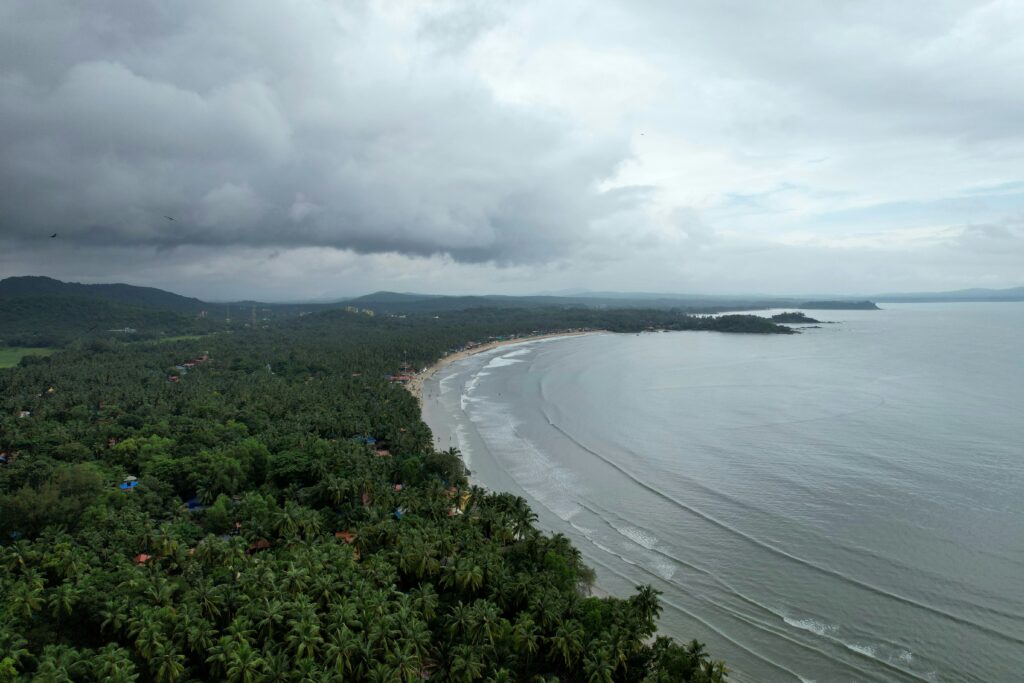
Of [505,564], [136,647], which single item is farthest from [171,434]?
Result: [505,564]

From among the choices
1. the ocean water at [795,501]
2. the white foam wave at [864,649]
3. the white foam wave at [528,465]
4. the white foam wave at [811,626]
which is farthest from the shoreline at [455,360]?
the white foam wave at [864,649]

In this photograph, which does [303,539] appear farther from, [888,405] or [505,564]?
[888,405]

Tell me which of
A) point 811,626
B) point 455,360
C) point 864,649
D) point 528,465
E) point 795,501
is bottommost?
point 864,649

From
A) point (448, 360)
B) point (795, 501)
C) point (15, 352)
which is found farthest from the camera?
point (448, 360)

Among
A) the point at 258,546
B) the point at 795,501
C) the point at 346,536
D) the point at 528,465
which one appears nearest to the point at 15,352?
the point at 528,465

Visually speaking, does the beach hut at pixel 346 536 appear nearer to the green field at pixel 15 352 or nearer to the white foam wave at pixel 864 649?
the white foam wave at pixel 864 649

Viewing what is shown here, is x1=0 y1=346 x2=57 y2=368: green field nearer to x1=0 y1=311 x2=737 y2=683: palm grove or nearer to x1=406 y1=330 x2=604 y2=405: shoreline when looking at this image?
x1=406 y1=330 x2=604 y2=405: shoreline

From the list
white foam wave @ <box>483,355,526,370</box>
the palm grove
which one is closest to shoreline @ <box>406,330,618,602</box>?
the palm grove

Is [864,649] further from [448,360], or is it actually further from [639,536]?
[448,360]
